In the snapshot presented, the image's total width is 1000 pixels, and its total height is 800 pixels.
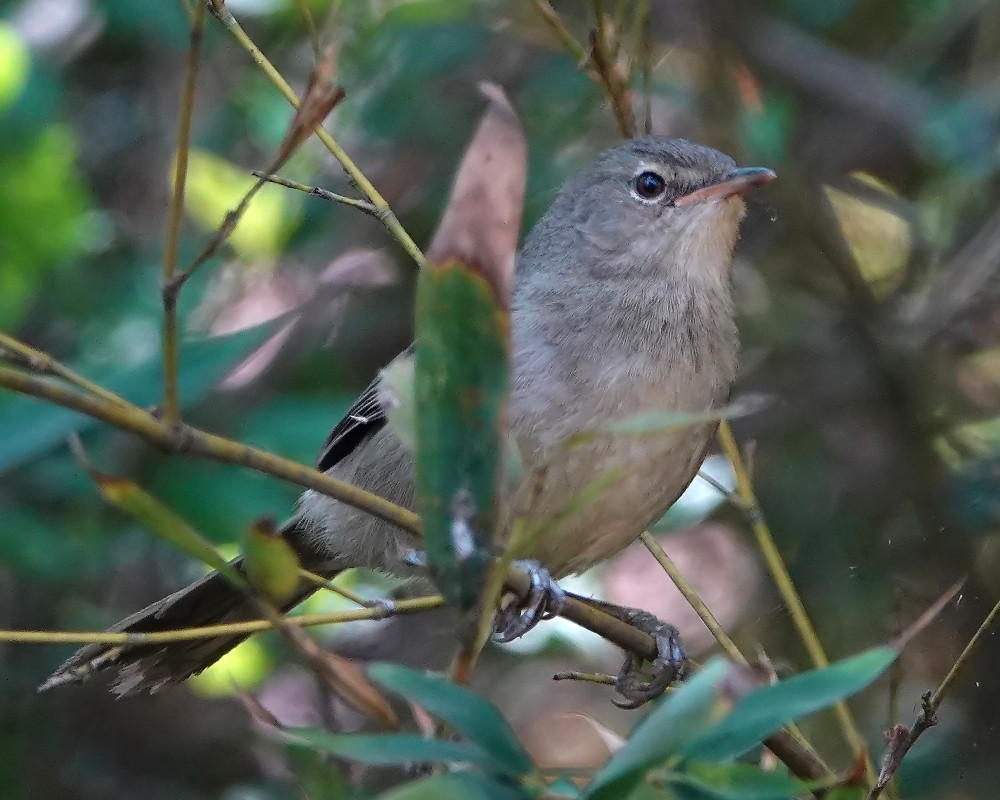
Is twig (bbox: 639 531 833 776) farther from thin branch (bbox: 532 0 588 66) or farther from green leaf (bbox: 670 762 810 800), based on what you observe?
thin branch (bbox: 532 0 588 66)

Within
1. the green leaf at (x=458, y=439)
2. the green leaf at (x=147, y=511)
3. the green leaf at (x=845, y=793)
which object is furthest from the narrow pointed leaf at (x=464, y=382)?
the green leaf at (x=845, y=793)

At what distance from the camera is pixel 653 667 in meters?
2.96

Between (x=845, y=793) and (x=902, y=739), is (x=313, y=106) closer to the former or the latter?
(x=845, y=793)

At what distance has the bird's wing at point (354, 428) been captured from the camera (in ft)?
12.2

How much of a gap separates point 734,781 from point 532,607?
102 centimetres

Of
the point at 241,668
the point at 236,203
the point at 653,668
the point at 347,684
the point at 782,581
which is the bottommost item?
the point at 241,668

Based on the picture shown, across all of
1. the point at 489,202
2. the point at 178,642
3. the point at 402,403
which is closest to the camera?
the point at 489,202

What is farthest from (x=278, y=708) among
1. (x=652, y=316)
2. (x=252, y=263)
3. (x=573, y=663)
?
(x=652, y=316)

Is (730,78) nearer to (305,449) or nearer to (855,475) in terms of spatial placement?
(855,475)

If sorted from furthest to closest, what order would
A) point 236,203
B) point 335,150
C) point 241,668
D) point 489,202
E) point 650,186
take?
point 236,203, point 241,668, point 650,186, point 335,150, point 489,202

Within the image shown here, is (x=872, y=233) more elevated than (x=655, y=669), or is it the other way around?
(x=872, y=233)

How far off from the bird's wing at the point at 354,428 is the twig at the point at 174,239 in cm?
214

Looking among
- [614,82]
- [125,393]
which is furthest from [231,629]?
[125,393]

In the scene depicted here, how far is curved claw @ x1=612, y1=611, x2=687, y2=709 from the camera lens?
2.92 meters
